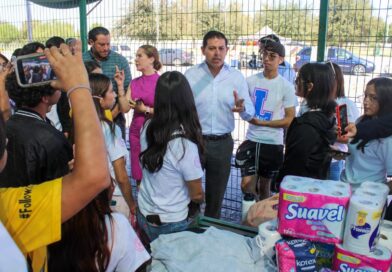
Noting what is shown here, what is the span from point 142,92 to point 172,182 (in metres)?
2.02

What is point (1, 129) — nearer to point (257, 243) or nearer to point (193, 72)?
point (257, 243)

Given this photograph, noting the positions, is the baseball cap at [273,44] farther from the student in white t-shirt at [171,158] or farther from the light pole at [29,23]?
the light pole at [29,23]

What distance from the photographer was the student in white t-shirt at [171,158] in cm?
232

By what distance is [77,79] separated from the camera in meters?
1.08

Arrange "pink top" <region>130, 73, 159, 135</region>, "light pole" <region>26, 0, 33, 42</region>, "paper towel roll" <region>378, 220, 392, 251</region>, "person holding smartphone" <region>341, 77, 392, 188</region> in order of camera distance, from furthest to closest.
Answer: "light pole" <region>26, 0, 33, 42</region>, "pink top" <region>130, 73, 159, 135</region>, "person holding smartphone" <region>341, 77, 392, 188</region>, "paper towel roll" <region>378, 220, 392, 251</region>

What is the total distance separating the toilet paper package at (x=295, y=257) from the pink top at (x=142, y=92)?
2.86 metres

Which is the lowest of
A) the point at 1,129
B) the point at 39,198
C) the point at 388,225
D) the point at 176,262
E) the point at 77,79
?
the point at 176,262

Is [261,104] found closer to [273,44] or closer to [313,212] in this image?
[273,44]

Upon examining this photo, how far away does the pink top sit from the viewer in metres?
4.18

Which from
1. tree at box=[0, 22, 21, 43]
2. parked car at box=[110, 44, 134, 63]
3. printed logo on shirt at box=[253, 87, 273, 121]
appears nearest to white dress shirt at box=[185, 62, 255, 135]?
printed logo on shirt at box=[253, 87, 273, 121]

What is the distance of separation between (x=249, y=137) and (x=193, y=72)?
2.85 ft

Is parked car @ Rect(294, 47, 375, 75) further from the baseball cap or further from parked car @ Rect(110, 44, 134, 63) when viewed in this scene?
parked car @ Rect(110, 44, 134, 63)

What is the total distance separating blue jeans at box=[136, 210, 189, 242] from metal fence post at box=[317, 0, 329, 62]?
82.7 inches

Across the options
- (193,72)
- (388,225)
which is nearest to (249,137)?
(193,72)
